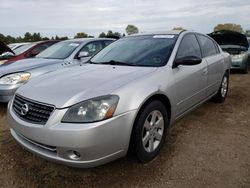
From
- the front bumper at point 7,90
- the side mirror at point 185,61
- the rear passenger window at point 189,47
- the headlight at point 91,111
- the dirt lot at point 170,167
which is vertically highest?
the rear passenger window at point 189,47

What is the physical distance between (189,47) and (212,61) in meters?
0.75

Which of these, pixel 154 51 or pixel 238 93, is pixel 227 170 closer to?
pixel 154 51

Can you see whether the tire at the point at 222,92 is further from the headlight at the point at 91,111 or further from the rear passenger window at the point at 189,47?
the headlight at the point at 91,111

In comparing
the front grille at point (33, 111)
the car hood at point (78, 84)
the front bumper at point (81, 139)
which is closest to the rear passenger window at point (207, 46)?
the car hood at point (78, 84)

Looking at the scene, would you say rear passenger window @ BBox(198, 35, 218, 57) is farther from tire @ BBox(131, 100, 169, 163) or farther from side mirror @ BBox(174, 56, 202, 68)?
tire @ BBox(131, 100, 169, 163)

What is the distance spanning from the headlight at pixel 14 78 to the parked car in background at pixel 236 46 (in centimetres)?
676

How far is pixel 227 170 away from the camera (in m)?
2.84

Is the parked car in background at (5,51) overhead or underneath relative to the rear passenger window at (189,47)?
underneath

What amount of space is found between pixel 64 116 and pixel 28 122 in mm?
455

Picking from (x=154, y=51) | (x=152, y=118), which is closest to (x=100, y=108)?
(x=152, y=118)

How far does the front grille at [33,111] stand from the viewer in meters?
2.49

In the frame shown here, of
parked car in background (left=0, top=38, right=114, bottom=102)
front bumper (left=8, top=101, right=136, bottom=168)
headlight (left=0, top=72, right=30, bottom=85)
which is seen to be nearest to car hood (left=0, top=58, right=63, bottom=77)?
parked car in background (left=0, top=38, right=114, bottom=102)

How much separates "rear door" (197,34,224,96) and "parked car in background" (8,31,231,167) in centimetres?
46

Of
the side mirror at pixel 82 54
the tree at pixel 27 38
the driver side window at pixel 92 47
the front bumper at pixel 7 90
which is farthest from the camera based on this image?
the tree at pixel 27 38
